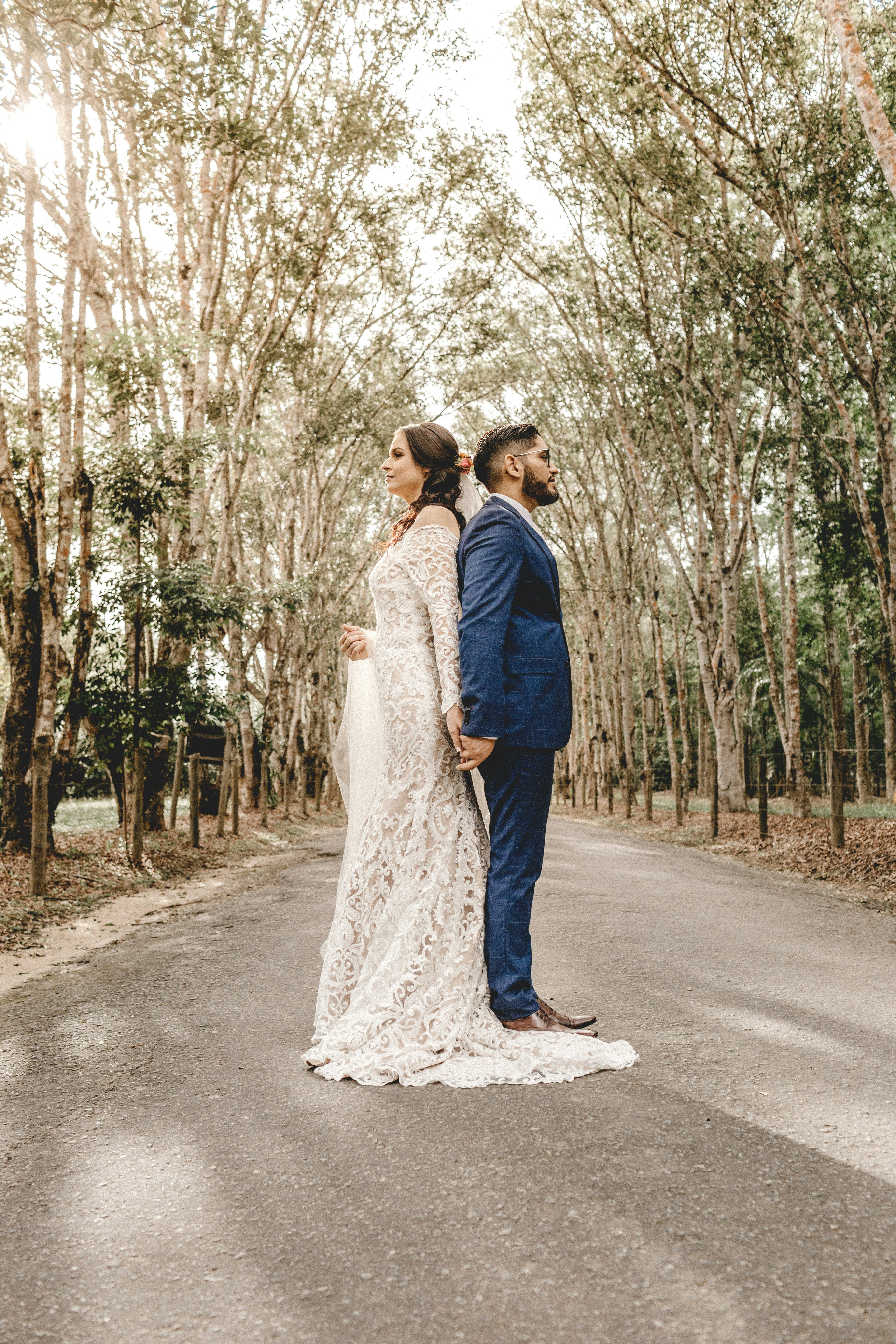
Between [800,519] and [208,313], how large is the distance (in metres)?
13.4

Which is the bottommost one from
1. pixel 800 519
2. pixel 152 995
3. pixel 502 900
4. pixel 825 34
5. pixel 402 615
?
pixel 152 995

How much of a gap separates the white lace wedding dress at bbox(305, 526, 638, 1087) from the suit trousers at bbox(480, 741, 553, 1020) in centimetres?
8

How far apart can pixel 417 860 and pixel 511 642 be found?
885mm

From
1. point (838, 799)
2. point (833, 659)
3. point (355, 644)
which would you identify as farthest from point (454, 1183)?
point (833, 659)

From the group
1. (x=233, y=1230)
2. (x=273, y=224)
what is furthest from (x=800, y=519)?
(x=233, y=1230)

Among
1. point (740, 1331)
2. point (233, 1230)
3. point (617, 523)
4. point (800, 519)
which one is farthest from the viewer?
point (617, 523)

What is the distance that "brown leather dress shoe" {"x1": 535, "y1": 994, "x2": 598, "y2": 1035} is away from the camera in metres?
3.63

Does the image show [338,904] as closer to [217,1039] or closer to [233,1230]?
[217,1039]

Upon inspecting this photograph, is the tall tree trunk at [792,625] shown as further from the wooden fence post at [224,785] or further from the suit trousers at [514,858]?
the suit trousers at [514,858]

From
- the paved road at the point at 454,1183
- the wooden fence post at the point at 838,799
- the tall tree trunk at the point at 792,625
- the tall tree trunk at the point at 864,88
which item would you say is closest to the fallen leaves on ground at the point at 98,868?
the paved road at the point at 454,1183

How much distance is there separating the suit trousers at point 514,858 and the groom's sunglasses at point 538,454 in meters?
1.15

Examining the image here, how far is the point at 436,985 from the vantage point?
353 centimetres

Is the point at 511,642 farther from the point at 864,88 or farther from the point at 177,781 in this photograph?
the point at 177,781

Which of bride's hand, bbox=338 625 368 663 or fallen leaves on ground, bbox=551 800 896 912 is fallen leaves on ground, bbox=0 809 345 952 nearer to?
bride's hand, bbox=338 625 368 663
